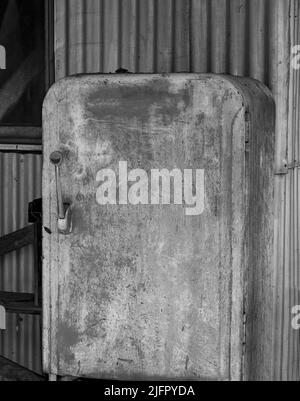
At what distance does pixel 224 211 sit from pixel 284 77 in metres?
0.92

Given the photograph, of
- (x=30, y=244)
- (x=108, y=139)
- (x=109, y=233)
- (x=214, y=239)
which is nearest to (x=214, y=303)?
(x=214, y=239)

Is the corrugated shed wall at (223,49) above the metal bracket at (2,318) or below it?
above

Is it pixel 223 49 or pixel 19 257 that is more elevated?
pixel 223 49

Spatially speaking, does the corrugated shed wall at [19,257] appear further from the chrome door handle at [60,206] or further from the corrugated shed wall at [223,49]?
the chrome door handle at [60,206]

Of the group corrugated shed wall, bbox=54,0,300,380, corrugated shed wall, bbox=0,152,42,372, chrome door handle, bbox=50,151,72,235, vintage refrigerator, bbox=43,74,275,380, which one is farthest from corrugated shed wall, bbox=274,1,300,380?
corrugated shed wall, bbox=0,152,42,372

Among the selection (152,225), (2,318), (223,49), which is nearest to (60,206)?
(152,225)

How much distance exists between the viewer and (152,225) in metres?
3.77

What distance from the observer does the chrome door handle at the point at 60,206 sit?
3742mm

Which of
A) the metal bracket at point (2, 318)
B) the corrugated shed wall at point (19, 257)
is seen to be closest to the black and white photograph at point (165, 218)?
the metal bracket at point (2, 318)

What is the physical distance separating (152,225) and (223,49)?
1076 mm

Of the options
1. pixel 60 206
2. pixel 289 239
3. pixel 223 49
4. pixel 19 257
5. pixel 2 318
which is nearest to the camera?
pixel 60 206

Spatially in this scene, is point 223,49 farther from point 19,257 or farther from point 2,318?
point 2,318

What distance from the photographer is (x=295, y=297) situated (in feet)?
14.8

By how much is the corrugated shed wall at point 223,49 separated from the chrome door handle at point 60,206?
954mm
